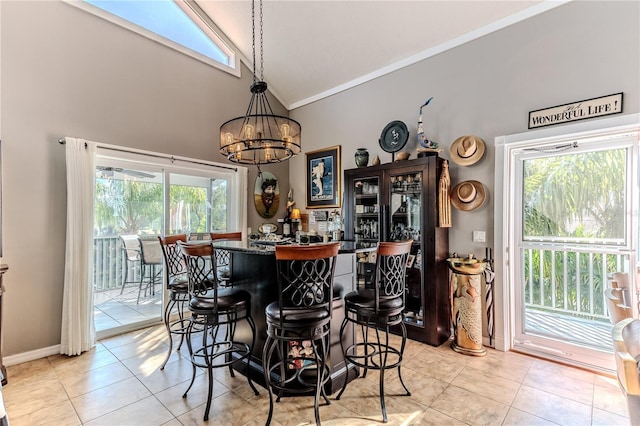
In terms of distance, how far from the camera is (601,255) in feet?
8.97

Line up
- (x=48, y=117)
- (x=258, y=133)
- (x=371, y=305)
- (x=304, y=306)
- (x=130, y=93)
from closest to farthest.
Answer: (x=304, y=306) < (x=371, y=305) < (x=258, y=133) < (x=48, y=117) < (x=130, y=93)

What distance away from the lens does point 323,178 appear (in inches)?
189

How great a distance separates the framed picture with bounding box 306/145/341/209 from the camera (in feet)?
15.1

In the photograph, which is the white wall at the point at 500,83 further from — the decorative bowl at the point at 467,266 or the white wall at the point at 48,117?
the white wall at the point at 48,117

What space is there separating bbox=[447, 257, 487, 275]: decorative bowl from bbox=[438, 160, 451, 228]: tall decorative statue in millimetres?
405

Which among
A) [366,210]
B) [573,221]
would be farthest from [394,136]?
[573,221]

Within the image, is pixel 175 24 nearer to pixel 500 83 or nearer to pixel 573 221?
pixel 500 83

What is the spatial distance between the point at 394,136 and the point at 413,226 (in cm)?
122

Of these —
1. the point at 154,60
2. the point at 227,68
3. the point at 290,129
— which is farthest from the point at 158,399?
the point at 227,68

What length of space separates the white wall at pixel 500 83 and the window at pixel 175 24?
7.43 feet

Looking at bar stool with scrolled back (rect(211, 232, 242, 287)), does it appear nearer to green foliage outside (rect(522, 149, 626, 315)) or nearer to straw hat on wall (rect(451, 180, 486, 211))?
straw hat on wall (rect(451, 180, 486, 211))

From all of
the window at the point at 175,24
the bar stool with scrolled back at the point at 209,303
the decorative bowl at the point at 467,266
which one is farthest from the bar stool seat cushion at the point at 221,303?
the window at the point at 175,24

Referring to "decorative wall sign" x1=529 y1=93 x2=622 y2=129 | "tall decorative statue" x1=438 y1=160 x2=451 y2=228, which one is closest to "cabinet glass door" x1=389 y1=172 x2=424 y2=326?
"tall decorative statue" x1=438 y1=160 x2=451 y2=228

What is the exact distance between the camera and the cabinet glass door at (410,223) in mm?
3369
